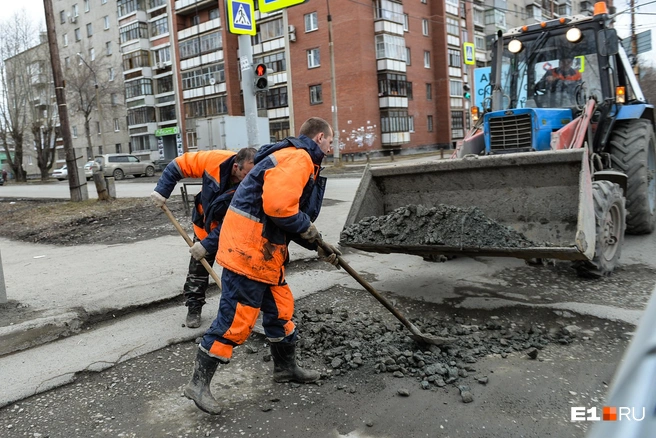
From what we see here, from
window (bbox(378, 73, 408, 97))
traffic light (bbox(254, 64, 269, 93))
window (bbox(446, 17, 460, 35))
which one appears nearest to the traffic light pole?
traffic light (bbox(254, 64, 269, 93))

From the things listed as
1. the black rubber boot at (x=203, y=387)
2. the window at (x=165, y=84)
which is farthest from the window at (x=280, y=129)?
the black rubber boot at (x=203, y=387)

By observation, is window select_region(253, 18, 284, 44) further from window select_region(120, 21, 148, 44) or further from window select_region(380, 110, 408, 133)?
window select_region(120, 21, 148, 44)

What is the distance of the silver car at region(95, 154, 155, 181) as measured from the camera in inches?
1161

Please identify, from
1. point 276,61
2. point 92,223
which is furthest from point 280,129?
point 92,223

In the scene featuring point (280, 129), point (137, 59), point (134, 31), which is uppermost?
point (134, 31)

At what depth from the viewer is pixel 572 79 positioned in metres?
6.86

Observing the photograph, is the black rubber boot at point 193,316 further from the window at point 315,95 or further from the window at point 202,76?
the window at point 202,76

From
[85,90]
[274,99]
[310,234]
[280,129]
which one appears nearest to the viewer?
[310,234]

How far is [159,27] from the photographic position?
1890 inches

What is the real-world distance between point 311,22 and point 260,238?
36586 millimetres

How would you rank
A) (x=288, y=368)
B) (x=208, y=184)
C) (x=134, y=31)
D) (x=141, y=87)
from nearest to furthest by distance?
(x=288, y=368) < (x=208, y=184) < (x=134, y=31) < (x=141, y=87)

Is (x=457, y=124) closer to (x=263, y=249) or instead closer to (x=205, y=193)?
(x=205, y=193)

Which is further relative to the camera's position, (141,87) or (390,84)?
(141,87)

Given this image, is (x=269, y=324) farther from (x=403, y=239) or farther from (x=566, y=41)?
(x=566, y=41)
